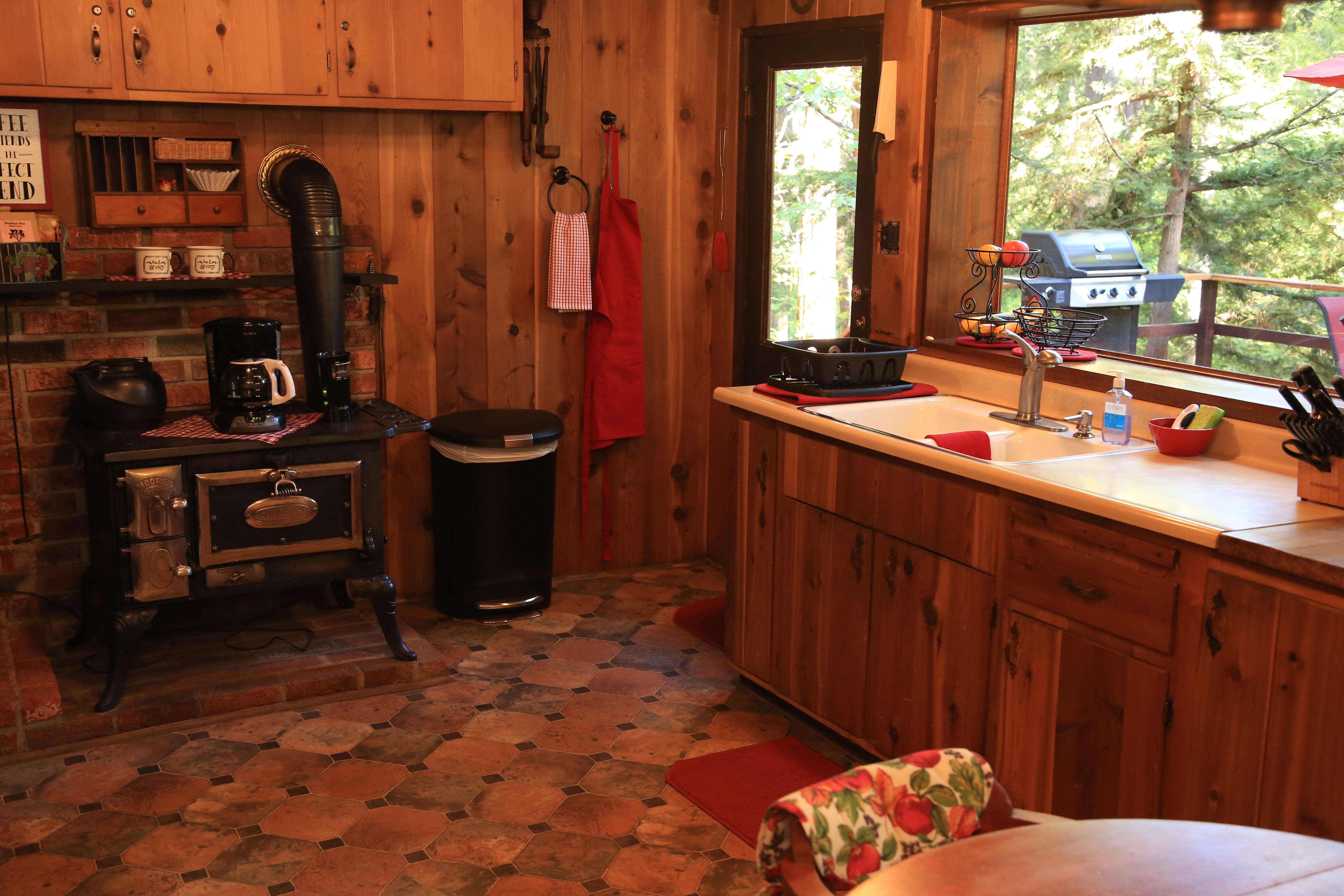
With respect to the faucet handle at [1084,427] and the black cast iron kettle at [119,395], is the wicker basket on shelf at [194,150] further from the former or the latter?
the faucet handle at [1084,427]

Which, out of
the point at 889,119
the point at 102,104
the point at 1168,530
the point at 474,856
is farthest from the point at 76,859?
the point at 889,119

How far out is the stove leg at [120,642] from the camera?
3.13 m

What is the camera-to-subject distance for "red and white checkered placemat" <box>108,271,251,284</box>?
11.0 feet

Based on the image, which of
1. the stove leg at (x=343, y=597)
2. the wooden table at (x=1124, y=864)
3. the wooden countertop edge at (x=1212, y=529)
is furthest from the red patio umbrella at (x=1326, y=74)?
the stove leg at (x=343, y=597)

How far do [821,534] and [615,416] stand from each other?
146 cm

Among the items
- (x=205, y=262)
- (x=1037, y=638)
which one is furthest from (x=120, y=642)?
(x=1037, y=638)

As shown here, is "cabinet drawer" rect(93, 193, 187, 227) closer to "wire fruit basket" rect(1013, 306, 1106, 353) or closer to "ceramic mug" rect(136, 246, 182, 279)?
"ceramic mug" rect(136, 246, 182, 279)

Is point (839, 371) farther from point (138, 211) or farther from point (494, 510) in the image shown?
point (138, 211)

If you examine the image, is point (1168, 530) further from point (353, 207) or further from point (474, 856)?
point (353, 207)

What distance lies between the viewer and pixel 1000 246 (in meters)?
3.49

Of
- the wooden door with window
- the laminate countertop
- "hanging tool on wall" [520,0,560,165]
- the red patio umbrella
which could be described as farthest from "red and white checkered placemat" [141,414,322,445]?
the red patio umbrella

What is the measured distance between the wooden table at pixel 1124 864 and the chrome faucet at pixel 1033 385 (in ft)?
5.46

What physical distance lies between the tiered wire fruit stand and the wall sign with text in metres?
2.66

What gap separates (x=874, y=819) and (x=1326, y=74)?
209 cm
